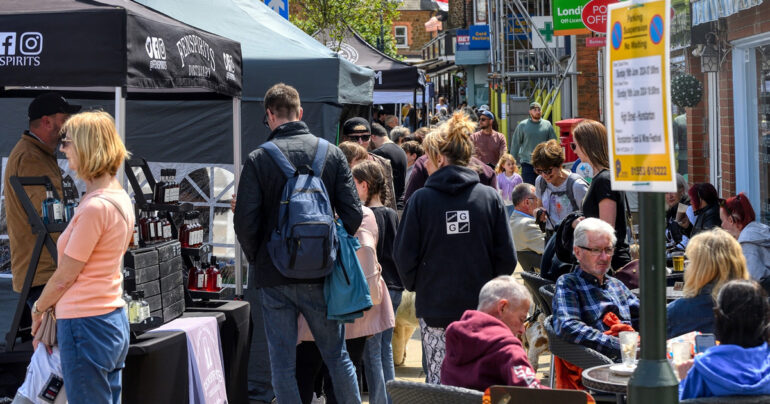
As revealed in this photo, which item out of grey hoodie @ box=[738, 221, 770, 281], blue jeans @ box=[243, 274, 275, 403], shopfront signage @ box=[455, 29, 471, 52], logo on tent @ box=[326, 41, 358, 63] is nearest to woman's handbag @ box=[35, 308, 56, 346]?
blue jeans @ box=[243, 274, 275, 403]

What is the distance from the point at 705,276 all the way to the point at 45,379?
3.21 meters

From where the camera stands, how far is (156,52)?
5.19 m

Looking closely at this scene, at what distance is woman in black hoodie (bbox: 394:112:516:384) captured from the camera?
5.28 meters

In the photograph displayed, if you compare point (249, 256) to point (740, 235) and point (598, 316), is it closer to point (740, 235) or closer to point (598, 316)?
point (598, 316)

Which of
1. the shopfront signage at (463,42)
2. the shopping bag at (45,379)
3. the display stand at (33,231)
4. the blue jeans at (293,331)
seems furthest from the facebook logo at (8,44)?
the shopfront signage at (463,42)

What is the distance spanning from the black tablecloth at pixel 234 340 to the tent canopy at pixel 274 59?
84.4 inches

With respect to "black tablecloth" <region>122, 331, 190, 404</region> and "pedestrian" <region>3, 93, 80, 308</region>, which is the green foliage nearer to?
"pedestrian" <region>3, 93, 80, 308</region>

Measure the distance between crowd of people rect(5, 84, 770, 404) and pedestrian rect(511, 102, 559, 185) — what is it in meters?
7.68

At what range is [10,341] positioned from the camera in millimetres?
5441

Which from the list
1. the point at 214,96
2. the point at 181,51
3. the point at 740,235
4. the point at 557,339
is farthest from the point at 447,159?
the point at 214,96

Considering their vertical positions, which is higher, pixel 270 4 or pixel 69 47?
pixel 270 4

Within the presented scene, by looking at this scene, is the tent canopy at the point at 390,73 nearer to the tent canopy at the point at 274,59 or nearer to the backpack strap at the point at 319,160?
the tent canopy at the point at 274,59

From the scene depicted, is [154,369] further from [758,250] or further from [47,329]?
[758,250]

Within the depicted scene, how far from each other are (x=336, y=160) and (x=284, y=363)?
1167 mm
